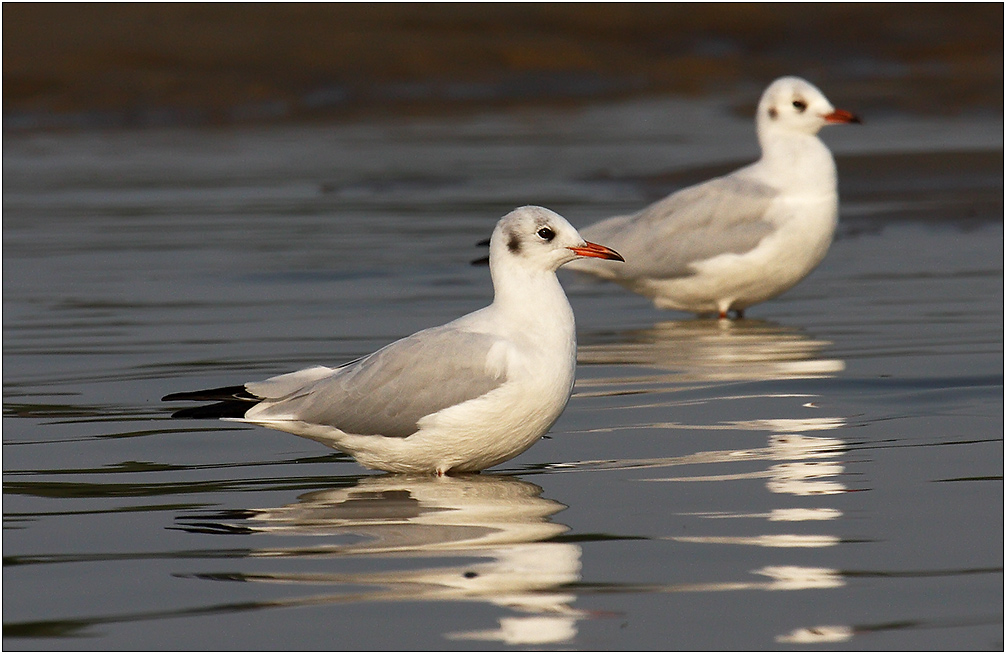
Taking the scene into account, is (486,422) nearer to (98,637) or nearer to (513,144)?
(98,637)

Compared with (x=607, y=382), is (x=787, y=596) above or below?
below

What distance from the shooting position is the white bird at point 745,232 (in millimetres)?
11281

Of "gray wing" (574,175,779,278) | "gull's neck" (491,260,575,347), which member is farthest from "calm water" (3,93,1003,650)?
"gull's neck" (491,260,575,347)

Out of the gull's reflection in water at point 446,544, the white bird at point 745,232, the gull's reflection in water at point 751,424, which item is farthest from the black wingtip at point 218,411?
the white bird at point 745,232

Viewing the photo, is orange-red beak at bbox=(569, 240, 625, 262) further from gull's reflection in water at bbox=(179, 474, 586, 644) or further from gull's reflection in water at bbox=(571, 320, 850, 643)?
gull's reflection in water at bbox=(179, 474, 586, 644)

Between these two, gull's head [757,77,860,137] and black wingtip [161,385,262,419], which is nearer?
black wingtip [161,385,262,419]

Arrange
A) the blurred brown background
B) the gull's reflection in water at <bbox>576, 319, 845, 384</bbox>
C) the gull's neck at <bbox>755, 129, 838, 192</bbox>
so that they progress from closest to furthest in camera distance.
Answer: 1. the gull's reflection in water at <bbox>576, 319, 845, 384</bbox>
2. the gull's neck at <bbox>755, 129, 838, 192</bbox>
3. the blurred brown background

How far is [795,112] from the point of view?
1192 centimetres

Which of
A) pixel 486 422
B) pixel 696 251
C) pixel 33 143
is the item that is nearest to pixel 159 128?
pixel 33 143

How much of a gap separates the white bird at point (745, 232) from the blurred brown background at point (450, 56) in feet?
56.6

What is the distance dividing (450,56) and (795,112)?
73.4 ft

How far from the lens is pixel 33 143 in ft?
82.7

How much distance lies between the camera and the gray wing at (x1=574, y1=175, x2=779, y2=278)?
447 inches

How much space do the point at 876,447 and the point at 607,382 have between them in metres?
2.04
